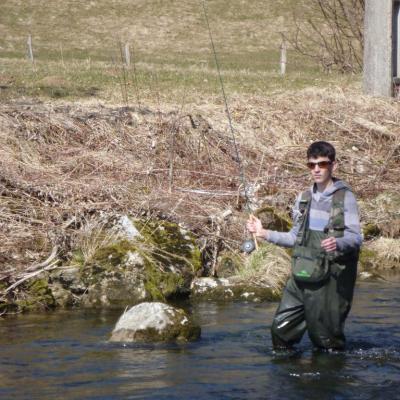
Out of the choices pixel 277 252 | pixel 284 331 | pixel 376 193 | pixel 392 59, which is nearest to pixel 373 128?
pixel 376 193

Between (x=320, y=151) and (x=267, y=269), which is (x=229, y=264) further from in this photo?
(x=320, y=151)

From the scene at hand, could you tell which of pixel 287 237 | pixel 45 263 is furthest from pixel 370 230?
pixel 287 237

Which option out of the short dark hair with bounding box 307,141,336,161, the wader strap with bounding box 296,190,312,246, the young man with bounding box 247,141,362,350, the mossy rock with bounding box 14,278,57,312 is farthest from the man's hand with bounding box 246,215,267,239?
the mossy rock with bounding box 14,278,57,312

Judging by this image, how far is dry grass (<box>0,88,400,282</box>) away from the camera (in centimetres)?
1256

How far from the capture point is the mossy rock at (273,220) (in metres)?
13.1

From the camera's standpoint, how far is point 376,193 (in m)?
15.3

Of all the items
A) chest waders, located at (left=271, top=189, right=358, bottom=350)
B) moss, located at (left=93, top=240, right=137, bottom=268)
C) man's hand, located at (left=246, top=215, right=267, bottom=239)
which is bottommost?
moss, located at (left=93, top=240, right=137, bottom=268)

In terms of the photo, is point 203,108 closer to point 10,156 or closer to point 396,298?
point 10,156

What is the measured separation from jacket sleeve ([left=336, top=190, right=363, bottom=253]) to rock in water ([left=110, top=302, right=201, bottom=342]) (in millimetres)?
2211

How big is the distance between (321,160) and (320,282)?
94 centimetres

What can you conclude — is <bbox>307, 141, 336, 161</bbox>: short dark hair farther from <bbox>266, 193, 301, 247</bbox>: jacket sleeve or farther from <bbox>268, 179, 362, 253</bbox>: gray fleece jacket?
<bbox>266, 193, 301, 247</bbox>: jacket sleeve

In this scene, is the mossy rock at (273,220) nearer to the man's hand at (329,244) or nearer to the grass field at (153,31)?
the man's hand at (329,244)

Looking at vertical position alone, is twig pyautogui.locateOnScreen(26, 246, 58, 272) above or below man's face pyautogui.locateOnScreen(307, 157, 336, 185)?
below

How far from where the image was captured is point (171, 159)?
14.4 metres
